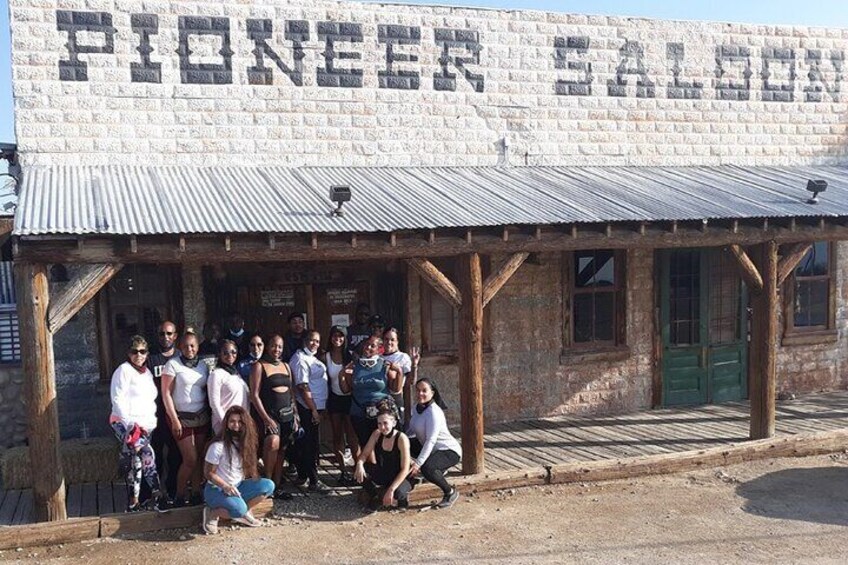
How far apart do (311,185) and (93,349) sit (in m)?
2.97

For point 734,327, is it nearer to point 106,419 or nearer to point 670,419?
point 670,419

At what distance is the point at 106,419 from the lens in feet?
28.9

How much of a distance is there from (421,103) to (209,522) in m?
5.91

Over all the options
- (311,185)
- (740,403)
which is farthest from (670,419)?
(311,185)

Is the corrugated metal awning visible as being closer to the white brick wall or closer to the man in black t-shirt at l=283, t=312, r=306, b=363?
the white brick wall

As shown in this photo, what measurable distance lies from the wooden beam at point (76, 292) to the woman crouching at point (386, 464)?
2647 mm

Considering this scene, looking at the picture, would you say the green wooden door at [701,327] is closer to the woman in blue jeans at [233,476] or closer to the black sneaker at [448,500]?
the black sneaker at [448,500]

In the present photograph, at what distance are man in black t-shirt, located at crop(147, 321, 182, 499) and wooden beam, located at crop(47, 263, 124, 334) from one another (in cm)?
65

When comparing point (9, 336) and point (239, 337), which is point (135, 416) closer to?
point (239, 337)

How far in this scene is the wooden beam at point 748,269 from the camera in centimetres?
884

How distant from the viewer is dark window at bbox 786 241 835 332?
1181cm

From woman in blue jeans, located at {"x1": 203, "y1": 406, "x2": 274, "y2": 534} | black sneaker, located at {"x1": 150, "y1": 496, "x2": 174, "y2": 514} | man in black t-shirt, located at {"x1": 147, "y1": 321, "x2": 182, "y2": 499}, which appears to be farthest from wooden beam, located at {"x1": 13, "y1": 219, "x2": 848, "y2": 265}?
black sneaker, located at {"x1": 150, "y1": 496, "x2": 174, "y2": 514}

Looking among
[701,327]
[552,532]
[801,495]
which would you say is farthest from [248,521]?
[701,327]

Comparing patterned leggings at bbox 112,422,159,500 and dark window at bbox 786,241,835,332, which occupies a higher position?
dark window at bbox 786,241,835,332
